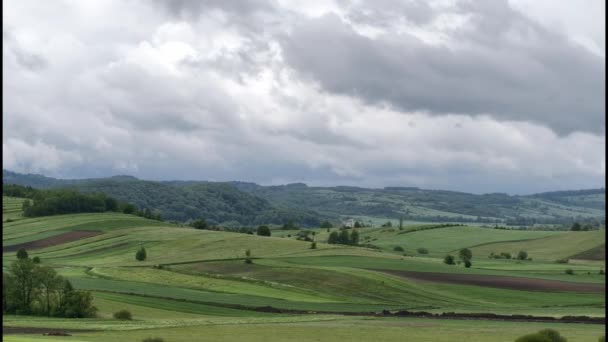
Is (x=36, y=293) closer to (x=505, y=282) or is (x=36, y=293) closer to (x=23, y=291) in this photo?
(x=23, y=291)

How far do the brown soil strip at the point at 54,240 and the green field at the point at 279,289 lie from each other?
2157 millimetres

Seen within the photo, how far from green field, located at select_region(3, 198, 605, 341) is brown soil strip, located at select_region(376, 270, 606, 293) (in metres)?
1.88

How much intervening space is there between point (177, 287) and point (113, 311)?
28.2m

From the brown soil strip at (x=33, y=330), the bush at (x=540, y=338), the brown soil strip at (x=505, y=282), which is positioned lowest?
the brown soil strip at (x=33, y=330)

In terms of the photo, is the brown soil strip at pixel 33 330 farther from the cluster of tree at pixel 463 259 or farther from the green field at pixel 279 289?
the cluster of tree at pixel 463 259

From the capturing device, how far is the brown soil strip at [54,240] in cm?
17223

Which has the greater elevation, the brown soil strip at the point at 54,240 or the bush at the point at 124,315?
the brown soil strip at the point at 54,240

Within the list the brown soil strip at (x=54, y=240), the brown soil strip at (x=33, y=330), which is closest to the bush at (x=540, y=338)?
the brown soil strip at (x=33, y=330)

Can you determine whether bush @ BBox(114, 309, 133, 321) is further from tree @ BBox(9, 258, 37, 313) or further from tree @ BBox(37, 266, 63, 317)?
tree @ BBox(9, 258, 37, 313)

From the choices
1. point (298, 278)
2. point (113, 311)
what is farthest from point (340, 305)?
point (113, 311)

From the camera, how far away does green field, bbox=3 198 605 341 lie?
2655 inches

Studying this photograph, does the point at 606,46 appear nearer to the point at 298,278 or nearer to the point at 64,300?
the point at 64,300

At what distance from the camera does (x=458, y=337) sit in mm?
62250

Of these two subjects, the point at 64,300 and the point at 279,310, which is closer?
the point at 64,300
